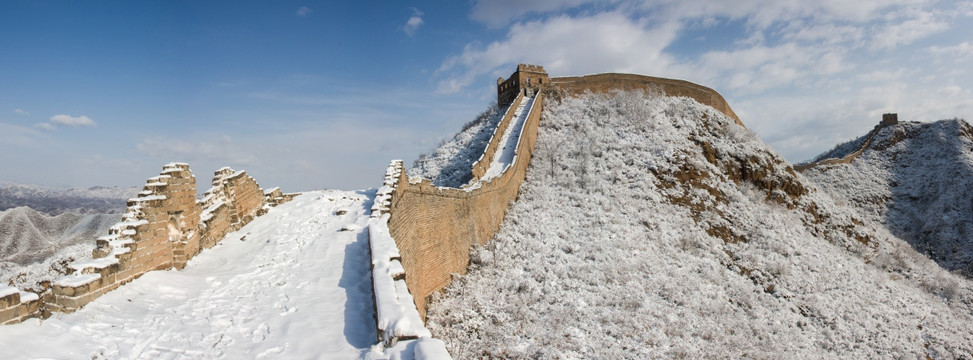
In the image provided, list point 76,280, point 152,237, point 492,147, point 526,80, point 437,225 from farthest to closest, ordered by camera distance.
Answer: point 526,80 → point 492,147 → point 437,225 → point 152,237 → point 76,280

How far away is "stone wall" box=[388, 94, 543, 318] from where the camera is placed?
10.7m

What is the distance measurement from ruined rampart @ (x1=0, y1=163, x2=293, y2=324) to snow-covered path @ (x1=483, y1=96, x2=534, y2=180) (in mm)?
10449

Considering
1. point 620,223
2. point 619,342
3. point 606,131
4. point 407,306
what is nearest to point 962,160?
point 606,131

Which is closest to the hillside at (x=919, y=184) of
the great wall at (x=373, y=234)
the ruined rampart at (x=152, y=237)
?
the great wall at (x=373, y=234)

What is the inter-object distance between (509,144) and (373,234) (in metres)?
17.7

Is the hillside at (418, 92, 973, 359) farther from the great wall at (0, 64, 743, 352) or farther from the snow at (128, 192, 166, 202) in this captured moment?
the snow at (128, 192, 166, 202)

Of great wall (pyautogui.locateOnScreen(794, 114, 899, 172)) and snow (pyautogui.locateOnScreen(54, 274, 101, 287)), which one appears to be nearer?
snow (pyautogui.locateOnScreen(54, 274, 101, 287))

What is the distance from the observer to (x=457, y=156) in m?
27.4

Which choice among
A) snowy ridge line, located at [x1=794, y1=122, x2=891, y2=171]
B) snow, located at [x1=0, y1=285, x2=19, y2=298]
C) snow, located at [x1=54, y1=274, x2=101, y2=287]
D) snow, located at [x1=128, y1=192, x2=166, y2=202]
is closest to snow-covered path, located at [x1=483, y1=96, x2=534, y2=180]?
snow, located at [x1=128, y1=192, x2=166, y2=202]

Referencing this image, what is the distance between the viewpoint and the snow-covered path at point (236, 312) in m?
4.80

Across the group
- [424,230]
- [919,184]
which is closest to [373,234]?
[424,230]

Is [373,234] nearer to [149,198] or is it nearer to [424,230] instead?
[149,198]

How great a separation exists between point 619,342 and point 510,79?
84.4 feet

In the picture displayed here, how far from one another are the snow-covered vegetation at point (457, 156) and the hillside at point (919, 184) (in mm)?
23640
